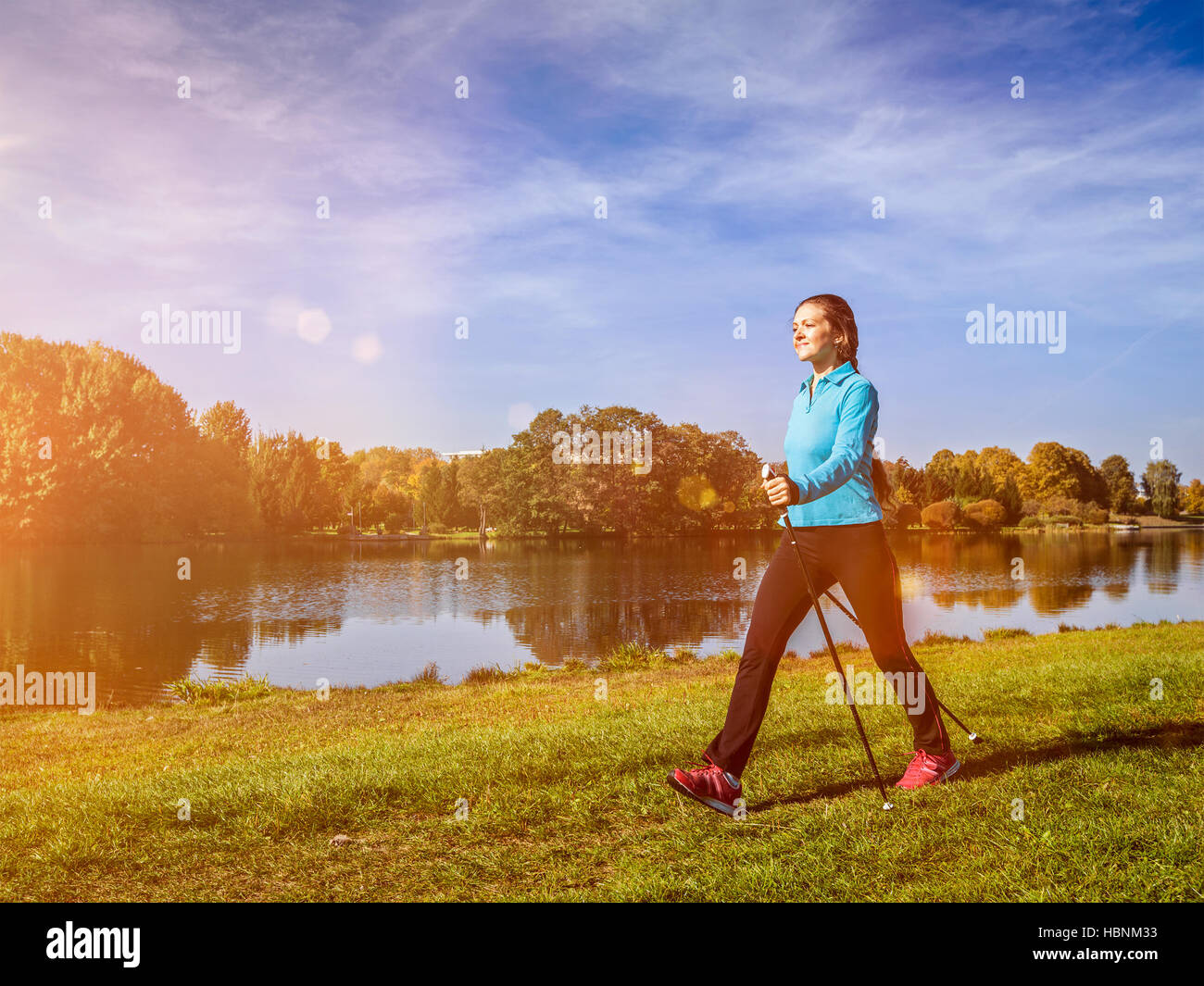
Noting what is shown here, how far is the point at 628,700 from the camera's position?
823 centimetres

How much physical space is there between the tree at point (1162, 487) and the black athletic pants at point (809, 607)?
119947mm

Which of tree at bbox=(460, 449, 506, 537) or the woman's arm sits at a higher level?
tree at bbox=(460, 449, 506, 537)

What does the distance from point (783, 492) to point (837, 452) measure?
0.46 m

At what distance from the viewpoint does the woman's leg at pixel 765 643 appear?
4.17 meters

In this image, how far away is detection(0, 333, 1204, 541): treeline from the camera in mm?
58969

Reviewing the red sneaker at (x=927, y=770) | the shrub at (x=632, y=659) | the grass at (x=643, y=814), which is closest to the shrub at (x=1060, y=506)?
the shrub at (x=632, y=659)

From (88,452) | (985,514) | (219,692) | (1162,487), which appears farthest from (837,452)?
(1162,487)

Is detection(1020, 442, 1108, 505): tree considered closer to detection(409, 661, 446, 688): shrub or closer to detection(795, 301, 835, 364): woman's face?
detection(409, 661, 446, 688): shrub

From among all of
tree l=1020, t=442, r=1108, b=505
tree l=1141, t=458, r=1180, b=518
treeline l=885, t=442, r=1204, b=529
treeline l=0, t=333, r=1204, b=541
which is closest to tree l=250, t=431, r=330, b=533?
treeline l=0, t=333, r=1204, b=541

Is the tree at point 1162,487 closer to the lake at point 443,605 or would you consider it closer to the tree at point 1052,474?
the tree at point 1052,474

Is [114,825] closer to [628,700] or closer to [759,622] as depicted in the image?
[759,622]

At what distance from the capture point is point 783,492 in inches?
146

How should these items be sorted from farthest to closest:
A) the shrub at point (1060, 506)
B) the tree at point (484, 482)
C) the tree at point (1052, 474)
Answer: the tree at point (1052, 474) → the shrub at point (1060, 506) → the tree at point (484, 482)

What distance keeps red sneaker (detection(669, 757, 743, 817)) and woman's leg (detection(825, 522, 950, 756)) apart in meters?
0.96
